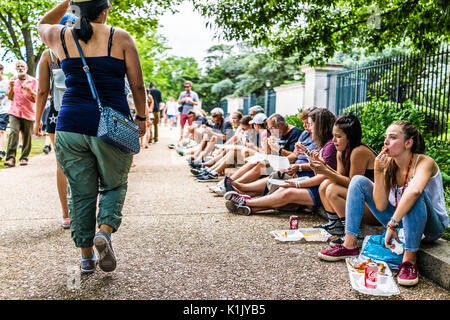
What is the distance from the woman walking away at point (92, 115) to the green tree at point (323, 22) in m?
4.67

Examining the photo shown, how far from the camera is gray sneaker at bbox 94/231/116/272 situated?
2.77m

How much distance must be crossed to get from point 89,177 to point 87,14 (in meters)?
1.12

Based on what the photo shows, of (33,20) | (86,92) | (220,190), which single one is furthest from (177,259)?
(33,20)

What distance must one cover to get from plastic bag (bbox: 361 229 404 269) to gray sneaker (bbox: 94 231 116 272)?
2.02 metres

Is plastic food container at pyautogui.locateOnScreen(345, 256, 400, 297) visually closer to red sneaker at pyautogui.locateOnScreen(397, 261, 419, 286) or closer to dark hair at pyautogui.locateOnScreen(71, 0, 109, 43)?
red sneaker at pyautogui.locateOnScreen(397, 261, 419, 286)

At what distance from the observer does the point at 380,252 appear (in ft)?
11.0

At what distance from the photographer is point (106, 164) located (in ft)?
9.38

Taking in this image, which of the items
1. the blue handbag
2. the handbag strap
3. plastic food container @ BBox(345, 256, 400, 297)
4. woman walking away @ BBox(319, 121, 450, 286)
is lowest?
plastic food container @ BBox(345, 256, 400, 297)

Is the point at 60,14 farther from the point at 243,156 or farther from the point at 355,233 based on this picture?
the point at 243,156

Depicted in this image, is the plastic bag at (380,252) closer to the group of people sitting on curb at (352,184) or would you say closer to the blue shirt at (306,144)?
the group of people sitting on curb at (352,184)

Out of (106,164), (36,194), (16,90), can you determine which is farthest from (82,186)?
(16,90)

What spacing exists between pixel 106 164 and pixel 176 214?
2494 millimetres

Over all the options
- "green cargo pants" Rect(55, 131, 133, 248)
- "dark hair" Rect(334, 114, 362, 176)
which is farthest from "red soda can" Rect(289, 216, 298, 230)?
"green cargo pants" Rect(55, 131, 133, 248)

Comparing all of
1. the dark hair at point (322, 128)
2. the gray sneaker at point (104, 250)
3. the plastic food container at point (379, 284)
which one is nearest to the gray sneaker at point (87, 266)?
the gray sneaker at point (104, 250)
